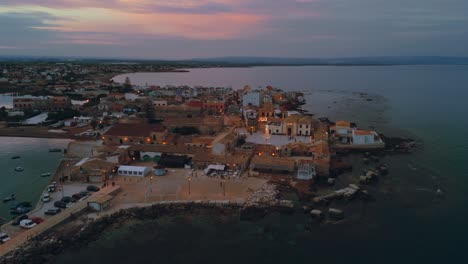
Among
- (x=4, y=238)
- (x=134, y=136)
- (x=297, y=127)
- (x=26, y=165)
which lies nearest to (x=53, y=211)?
(x=4, y=238)

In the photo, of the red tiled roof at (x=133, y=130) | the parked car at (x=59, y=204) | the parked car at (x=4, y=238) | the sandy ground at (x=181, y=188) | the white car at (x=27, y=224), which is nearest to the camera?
the parked car at (x=4, y=238)

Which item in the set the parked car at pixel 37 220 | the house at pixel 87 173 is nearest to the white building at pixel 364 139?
the house at pixel 87 173

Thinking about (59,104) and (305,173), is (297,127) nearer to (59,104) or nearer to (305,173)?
(305,173)

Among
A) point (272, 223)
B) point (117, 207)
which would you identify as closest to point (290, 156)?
point (272, 223)

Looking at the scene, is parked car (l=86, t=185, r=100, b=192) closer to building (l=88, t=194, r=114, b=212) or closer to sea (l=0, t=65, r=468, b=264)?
building (l=88, t=194, r=114, b=212)

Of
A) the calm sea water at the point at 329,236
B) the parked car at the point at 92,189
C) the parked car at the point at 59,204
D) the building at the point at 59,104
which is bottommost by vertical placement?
the calm sea water at the point at 329,236

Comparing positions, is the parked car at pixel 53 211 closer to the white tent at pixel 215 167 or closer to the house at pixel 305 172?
the white tent at pixel 215 167
